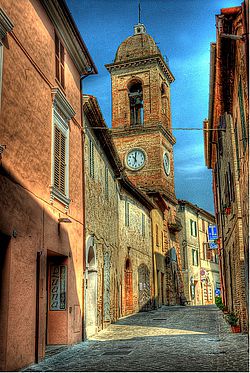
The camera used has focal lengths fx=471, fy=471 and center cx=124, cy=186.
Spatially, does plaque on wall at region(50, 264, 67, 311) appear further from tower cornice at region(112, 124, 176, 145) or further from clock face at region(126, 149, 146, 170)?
tower cornice at region(112, 124, 176, 145)

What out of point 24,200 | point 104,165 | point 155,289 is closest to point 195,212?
point 155,289

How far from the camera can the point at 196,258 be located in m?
48.3

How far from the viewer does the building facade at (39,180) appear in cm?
810

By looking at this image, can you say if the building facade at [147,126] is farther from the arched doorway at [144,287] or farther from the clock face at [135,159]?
the arched doorway at [144,287]

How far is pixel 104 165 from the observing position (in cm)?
1741

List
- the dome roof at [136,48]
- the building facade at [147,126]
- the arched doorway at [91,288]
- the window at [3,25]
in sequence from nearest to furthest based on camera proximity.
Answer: the window at [3,25] → the arched doorway at [91,288] → the building facade at [147,126] → the dome roof at [136,48]

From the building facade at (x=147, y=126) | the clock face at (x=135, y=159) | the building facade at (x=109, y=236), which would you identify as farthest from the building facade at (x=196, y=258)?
the building facade at (x=109, y=236)

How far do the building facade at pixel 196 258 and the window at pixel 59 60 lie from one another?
33.3 metres

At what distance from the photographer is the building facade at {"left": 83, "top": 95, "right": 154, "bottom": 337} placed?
14344mm

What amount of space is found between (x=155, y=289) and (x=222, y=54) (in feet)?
66.1

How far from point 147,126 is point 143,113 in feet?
5.29

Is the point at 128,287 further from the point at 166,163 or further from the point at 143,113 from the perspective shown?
the point at 143,113

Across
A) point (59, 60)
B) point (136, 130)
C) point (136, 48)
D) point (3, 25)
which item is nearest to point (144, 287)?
point (136, 130)

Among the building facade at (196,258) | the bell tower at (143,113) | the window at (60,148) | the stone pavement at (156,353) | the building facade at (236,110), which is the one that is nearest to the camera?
the stone pavement at (156,353)
